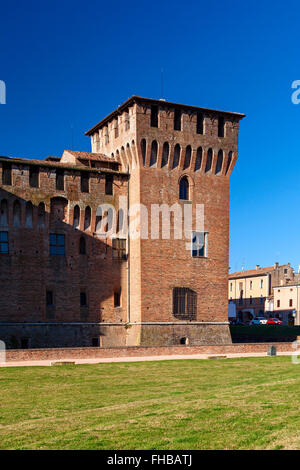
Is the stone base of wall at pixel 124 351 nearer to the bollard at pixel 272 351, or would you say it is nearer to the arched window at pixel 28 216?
the bollard at pixel 272 351

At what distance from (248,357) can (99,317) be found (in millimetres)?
9772

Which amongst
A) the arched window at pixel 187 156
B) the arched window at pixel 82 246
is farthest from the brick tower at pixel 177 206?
the arched window at pixel 82 246

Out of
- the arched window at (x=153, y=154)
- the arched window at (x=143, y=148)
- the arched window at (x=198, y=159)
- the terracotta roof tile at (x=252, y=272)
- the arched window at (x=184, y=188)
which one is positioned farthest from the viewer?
the terracotta roof tile at (x=252, y=272)

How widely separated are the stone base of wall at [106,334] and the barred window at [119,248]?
443 centimetres

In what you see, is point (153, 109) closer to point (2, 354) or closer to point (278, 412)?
point (2, 354)

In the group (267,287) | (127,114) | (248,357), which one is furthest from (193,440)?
(267,287)

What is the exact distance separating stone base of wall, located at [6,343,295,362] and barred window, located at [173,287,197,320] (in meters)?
4.02

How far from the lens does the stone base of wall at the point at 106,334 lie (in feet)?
108

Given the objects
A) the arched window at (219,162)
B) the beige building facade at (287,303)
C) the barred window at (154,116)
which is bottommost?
the beige building facade at (287,303)

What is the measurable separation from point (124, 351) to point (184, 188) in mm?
12592

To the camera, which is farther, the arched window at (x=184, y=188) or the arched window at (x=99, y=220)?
the arched window at (x=184, y=188)

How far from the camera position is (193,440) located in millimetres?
10406

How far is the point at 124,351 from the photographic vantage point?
29.9 m

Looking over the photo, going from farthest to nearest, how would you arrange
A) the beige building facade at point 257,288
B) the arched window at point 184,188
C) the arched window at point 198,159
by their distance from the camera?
the beige building facade at point 257,288
the arched window at point 198,159
the arched window at point 184,188
